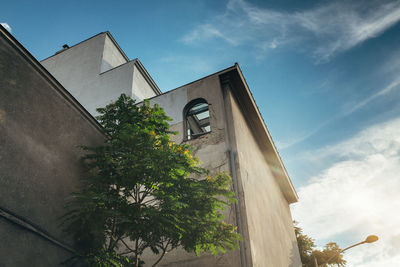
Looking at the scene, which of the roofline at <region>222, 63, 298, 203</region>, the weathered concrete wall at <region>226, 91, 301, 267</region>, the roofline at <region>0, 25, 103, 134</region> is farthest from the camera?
the roofline at <region>222, 63, 298, 203</region>

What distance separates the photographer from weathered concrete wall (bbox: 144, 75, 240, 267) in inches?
312

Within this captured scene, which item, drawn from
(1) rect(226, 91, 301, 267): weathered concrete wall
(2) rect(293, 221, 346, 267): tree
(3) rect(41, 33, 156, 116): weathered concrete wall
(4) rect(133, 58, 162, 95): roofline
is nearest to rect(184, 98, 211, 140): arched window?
(1) rect(226, 91, 301, 267): weathered concrete wall

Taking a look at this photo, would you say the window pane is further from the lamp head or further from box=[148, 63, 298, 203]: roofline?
the lamp head

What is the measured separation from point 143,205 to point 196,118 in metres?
6.23

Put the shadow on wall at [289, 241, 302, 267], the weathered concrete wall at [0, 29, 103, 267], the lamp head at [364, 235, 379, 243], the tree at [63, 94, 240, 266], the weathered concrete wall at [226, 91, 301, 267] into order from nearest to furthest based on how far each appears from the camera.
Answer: the weathered concrete wall at [0, 29, 103, 267], the tree at [63, 94, 240, 266], the weathered concrete wall at [226, 91, 301, 267], the lamp head at [364, 235, 379, 243], the shadow on wall at [289, 241, 302, 267]

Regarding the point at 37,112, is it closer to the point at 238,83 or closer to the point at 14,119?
the point at 14,119

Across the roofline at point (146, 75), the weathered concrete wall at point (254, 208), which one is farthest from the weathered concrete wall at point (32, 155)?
the roofline at point (146, 75)

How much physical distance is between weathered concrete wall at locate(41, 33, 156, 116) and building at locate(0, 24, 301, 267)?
0.07 metres

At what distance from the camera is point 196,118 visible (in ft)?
38.3

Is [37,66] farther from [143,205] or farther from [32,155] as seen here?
[143,205]

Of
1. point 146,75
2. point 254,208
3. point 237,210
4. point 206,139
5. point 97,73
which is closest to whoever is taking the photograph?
point 237,210

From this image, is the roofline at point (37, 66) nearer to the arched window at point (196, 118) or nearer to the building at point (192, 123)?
the building at point (192, 123)

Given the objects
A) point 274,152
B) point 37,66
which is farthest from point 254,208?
point 37,66

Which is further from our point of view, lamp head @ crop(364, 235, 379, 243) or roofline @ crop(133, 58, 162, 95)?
roofline @ crop(133, 58, 162, 95)
